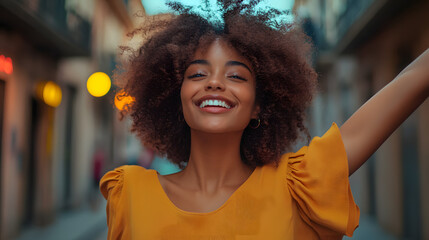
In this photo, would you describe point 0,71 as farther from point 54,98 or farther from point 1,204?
point 54,98

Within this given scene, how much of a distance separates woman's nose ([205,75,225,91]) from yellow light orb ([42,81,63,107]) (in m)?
8.52

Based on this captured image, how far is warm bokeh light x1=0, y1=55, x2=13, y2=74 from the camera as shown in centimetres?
694

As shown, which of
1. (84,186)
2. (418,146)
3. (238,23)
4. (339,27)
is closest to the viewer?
(238,23)

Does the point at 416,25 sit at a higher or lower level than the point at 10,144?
higher

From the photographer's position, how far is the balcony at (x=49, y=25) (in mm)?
7082

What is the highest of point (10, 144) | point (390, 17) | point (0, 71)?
point (390, 17)

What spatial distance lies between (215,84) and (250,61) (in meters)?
0.25

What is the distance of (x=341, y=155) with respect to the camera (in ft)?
5.16

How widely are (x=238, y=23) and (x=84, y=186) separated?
11642 mm

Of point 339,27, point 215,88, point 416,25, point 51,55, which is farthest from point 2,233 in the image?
point 339,27

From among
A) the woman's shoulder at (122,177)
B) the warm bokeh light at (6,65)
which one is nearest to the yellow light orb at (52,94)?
the warm bokeh light at (6,65)

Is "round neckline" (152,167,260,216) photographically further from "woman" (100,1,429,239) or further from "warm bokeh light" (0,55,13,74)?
"warm bokeh light" (0,55,13,74)

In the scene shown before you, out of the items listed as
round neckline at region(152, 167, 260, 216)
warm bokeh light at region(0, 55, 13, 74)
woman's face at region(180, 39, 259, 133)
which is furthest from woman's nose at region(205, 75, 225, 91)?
warm bokeh light at region(0, 55, 13, 74)

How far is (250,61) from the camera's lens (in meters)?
1.92
